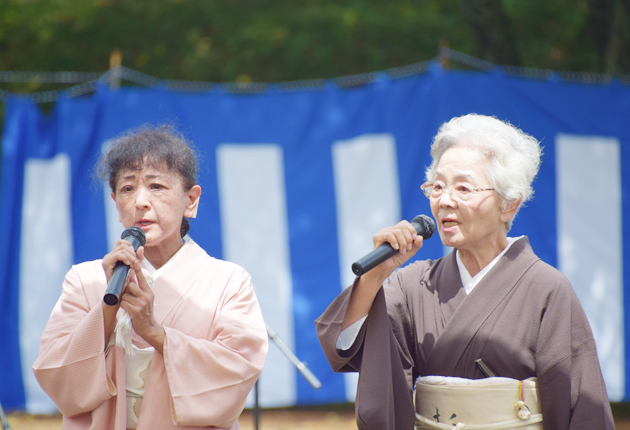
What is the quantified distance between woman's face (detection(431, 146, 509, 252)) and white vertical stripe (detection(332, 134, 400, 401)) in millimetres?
2392

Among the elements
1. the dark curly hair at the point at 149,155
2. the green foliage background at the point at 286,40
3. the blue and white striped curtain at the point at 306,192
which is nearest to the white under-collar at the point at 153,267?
the dark curly hair at the point at 149,155

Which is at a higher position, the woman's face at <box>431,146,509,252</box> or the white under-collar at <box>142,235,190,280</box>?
the woman's face at <box>431,146,509,252</box>

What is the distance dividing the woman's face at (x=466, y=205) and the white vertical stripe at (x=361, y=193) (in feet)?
7.85

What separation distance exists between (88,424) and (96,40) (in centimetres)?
546

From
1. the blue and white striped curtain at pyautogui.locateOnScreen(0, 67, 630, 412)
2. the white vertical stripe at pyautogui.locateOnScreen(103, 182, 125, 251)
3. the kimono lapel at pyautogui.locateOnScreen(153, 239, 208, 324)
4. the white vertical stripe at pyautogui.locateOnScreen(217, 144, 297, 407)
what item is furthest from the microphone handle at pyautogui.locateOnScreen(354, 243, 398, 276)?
the white vertical stripe at pyautogui.locateOnScreen(103, 182, 125, 251)

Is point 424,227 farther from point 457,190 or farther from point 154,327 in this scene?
point 154,327

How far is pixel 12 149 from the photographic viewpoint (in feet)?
15.1

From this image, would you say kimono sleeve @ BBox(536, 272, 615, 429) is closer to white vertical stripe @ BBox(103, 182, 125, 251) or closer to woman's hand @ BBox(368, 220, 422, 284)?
woman's hand @ BBox(368, 220, 422, 284)

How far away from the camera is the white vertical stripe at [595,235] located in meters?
4.42

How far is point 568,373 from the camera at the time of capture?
182 cm

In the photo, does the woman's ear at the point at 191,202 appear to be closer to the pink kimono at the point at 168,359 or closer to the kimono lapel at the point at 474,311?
the pink kimono at the point at 168,359

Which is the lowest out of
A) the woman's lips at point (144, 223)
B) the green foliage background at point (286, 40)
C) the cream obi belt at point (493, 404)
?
the cream obi belt at point (493, 404)

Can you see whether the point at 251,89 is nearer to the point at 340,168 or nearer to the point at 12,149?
the point at 340,168

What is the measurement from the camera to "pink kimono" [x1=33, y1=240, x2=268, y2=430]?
1742 millimetres
